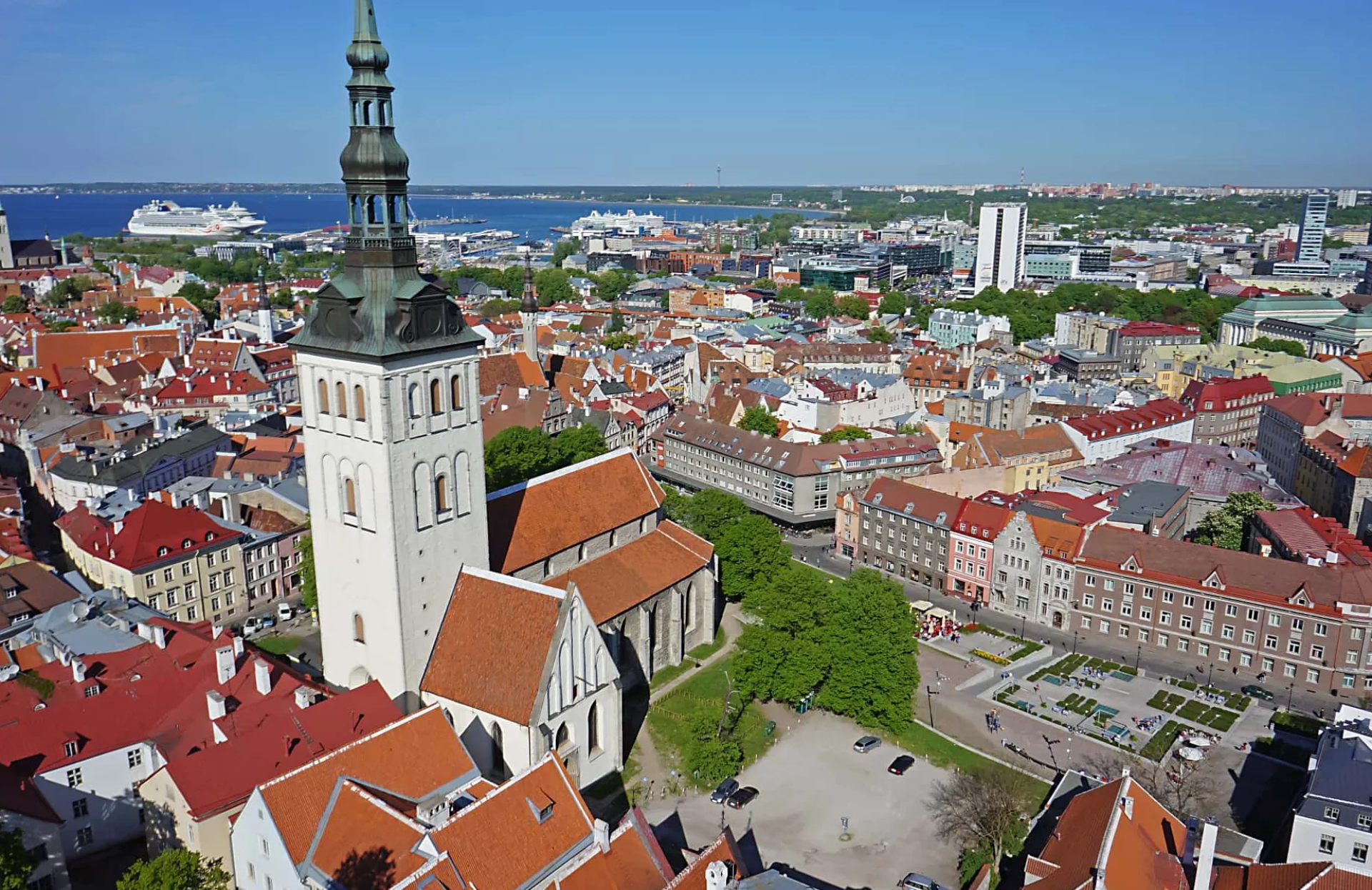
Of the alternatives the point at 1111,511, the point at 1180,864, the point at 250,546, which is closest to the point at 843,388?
the point at 1111,511

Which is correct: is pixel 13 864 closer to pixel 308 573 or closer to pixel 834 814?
pixel 834 814

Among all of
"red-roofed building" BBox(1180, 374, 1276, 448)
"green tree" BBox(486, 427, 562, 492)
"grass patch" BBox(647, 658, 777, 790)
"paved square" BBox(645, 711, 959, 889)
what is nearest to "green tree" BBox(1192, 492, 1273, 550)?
"paved square" BBox(645, 711, 959, 889)

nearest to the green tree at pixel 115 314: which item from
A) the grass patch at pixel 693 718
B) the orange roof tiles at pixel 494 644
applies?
the grass patch at pixel 693 718

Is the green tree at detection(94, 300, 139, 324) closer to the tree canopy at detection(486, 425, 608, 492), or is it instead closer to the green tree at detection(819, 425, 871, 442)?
the tree canopy at detection(486, 425, 608, 492)

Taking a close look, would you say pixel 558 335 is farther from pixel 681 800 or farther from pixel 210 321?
pixel 681 800

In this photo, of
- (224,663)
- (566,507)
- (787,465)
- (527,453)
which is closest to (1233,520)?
(787,465)

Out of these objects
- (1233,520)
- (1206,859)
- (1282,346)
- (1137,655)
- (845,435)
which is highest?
(1282,346)
